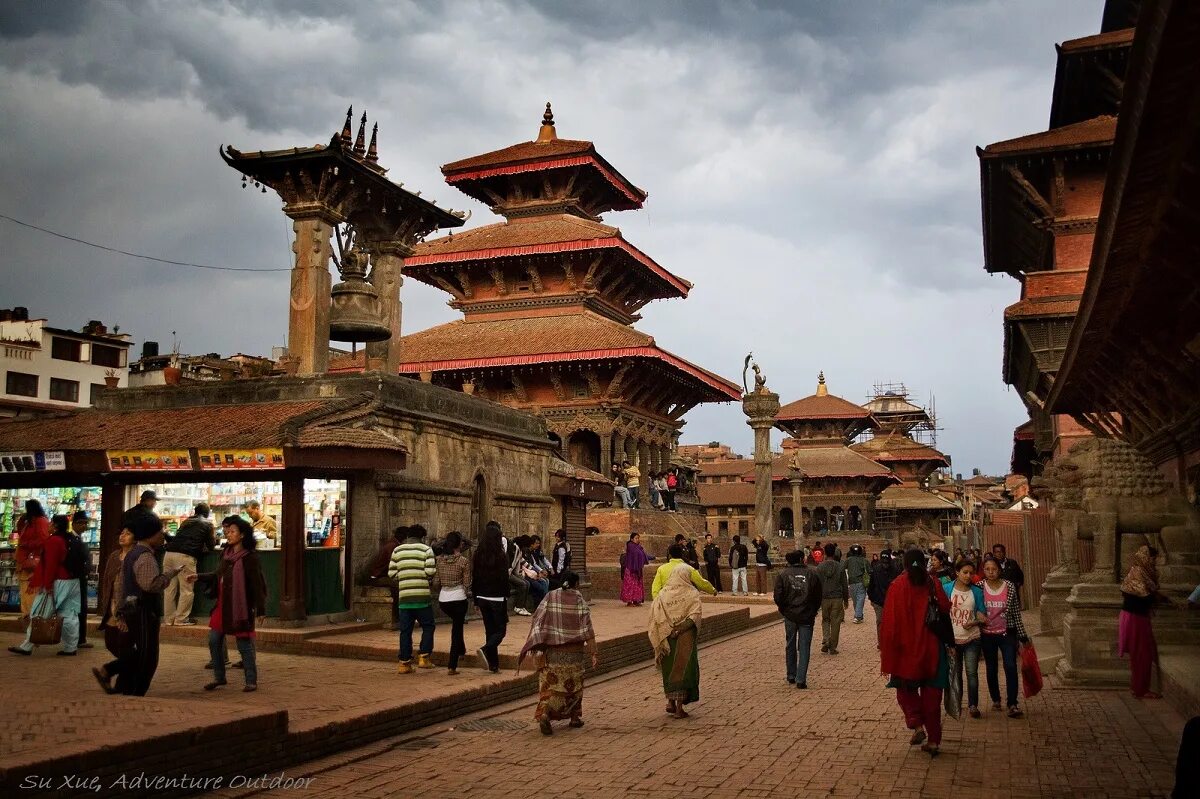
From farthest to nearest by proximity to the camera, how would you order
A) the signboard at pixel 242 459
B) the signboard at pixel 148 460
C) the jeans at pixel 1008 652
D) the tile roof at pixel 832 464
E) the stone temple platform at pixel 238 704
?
the tile roof at pixel 832 464 < the signboard at pixel 148 460 < the signboard at pixel 242 459 < the jeans at pixel 1008 652 < the stone temple platform at pixel 238 704

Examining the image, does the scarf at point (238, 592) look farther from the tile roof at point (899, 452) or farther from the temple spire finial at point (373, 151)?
the tile roof at point (899, 452)

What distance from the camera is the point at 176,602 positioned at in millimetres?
13688

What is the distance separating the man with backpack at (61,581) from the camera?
1096 cm

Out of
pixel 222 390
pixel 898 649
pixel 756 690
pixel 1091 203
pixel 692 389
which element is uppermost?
pixel 1091 203

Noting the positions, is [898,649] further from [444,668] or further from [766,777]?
[444,668]

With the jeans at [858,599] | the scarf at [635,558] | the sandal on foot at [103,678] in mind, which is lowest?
the jeans at [858,599]

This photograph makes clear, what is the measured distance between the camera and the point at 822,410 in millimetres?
66125

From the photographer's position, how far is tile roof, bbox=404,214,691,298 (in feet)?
117

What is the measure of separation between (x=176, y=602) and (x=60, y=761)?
819 cm

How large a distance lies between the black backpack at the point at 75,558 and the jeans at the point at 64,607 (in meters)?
0.08

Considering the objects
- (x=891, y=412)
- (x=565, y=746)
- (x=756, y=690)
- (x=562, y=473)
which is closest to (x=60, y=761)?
(x=565, y=746)

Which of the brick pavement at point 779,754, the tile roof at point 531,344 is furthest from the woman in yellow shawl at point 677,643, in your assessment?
→ the tile roof at point 531,344

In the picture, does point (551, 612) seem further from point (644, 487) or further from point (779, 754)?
point (644, 487)

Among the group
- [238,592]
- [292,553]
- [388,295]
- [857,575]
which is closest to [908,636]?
[238,592]
